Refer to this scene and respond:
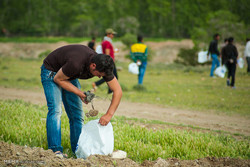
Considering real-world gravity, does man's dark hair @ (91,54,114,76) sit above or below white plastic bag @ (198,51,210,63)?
above

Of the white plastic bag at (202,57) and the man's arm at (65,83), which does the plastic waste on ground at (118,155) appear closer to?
the man's arm at (65,83)

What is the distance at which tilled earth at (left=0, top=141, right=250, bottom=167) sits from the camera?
3693 millimetres

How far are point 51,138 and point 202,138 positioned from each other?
2.52m

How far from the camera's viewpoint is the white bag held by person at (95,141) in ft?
13.3

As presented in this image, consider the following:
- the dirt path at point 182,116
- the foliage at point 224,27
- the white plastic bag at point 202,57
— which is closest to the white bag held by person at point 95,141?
the dirt path at point 182,116

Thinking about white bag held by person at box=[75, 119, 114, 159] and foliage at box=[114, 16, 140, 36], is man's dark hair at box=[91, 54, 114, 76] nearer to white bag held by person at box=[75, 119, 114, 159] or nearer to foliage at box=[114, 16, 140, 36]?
white bag held by person at box=[75, 119, 114, 159]

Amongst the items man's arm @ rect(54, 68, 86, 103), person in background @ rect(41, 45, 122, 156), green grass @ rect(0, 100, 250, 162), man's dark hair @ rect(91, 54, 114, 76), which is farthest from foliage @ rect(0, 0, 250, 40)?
man's dark hair @ rect(91, 54, 114, 76)

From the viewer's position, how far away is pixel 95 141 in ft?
13.4

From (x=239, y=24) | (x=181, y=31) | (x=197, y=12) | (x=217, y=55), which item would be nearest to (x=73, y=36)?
(x=181, y=31)

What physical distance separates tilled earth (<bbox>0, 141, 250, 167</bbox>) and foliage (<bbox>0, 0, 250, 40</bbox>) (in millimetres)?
44258

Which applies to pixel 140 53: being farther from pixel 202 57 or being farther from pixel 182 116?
pixel 182 116

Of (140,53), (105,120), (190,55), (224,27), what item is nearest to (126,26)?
(190,55)

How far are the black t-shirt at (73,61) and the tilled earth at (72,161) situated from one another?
1038mm

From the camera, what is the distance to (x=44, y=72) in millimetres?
4215
